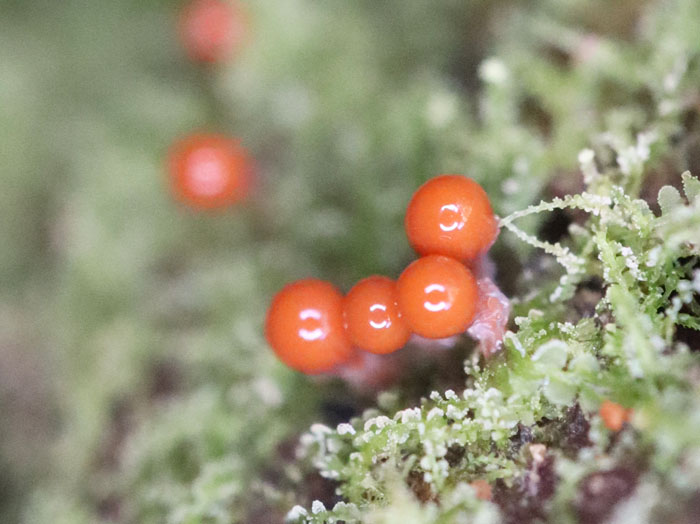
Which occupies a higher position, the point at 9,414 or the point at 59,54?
the point at 59,54

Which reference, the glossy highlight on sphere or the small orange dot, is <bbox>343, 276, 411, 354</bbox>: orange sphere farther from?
the glossy highlight on sphere

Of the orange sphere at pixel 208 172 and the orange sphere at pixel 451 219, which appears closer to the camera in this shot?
the orange sphere at pixel 451 219

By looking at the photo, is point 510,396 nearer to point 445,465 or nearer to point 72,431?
point 445,465

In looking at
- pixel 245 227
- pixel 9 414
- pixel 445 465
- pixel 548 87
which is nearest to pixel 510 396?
pixel 445 465

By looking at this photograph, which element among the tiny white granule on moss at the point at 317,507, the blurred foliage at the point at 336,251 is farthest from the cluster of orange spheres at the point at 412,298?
the tiny white granule on moss at the point at 317,507

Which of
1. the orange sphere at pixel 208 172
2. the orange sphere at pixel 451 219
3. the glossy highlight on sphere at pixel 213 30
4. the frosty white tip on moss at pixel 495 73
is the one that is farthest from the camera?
the glossy highlight on sphere at pixel 213 30

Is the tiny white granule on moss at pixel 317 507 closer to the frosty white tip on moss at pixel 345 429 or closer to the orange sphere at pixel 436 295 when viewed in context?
the frosty white tip on moss at pixel 345 429
